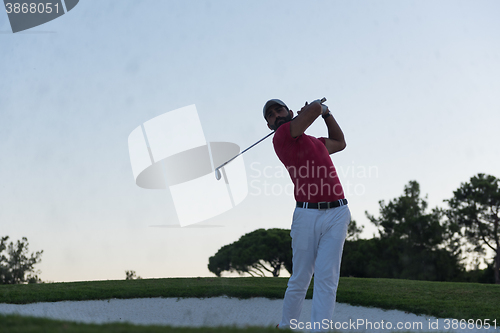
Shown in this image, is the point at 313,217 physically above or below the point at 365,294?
above

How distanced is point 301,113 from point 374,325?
519cm

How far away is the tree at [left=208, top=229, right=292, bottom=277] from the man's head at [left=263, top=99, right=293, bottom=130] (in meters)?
22.9

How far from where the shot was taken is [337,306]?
9.53 meters

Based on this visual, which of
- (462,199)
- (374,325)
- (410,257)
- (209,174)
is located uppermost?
(462,199)

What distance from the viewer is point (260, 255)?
27.6 metres

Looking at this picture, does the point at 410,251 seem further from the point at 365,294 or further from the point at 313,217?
the point at 313,217

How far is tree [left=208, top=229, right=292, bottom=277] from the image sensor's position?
27.8 meters

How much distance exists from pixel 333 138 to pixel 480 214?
1043 inches

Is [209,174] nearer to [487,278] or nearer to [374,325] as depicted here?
[374,325]

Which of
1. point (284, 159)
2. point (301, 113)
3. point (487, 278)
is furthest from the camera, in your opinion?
point (487, 278)

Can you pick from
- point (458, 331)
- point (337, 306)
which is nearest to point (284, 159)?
point (458, 331)

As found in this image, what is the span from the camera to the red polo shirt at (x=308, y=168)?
4.77m

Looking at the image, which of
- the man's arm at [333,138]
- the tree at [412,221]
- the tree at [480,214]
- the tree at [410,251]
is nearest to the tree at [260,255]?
the tree at [410,251]

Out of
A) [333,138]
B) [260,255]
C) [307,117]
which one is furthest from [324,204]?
[260,255]
